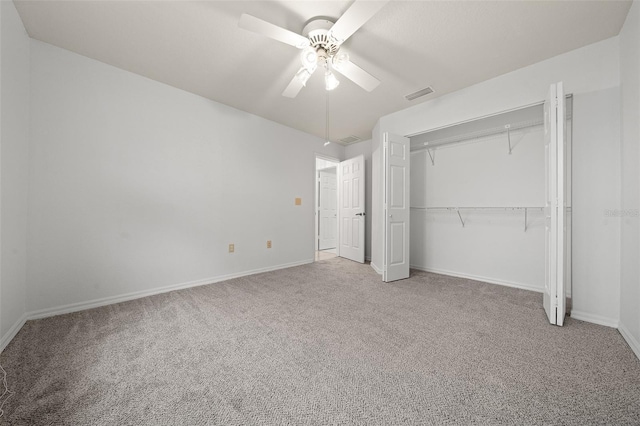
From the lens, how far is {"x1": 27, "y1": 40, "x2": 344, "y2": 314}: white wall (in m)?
2.29

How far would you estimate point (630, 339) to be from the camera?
70.2 inches

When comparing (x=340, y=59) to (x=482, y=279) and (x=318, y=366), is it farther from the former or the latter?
(x=482, y=279)

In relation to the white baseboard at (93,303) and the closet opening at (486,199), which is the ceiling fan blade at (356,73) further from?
the white baseboard at (93,303)

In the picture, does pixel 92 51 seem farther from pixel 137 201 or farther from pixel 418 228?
pixel 418 228

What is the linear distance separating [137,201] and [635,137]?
456cm

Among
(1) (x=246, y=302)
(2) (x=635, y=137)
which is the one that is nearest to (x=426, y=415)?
(1) (x=246, y=302)

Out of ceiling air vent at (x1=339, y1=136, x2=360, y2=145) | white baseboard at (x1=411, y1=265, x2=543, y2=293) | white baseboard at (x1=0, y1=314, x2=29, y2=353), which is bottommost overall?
white baseboard at (x1=411, y1=265, x2=543, y2=293)

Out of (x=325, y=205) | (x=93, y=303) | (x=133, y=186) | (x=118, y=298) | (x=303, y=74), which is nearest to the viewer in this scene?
(x=303, y=74)

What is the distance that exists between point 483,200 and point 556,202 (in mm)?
1526

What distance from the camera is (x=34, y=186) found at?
2.22 meters

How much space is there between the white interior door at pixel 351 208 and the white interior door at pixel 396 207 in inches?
48.4

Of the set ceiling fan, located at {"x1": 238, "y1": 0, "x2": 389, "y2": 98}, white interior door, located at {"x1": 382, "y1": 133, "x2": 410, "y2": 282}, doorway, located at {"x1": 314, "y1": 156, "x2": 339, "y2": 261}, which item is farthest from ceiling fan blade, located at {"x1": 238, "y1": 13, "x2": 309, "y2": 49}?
doorway, located at {"x1": 314, "y1": 156, "x2": 339, "y2": 261}

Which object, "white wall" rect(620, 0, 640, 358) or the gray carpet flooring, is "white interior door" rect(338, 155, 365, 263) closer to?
the gray carpet flooring

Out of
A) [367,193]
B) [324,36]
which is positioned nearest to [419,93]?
[324,36]
